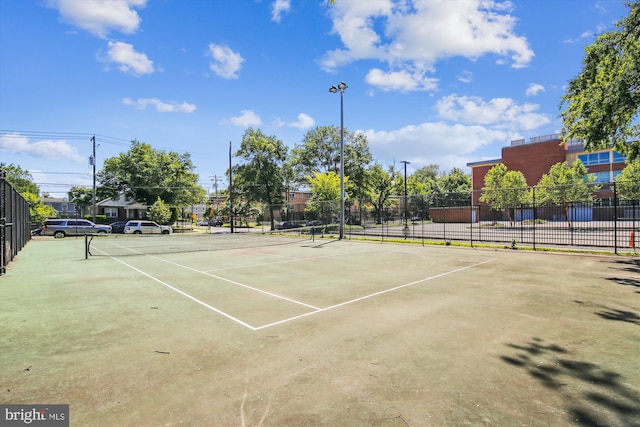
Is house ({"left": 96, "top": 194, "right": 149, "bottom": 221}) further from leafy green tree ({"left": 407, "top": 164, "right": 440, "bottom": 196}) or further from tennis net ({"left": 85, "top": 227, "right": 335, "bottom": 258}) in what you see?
leafy green tree ({"left": 407, "top": 164, "right": 440, "bottom": 196})

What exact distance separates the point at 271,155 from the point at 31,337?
47.3 metres

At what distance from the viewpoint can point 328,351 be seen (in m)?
4.57

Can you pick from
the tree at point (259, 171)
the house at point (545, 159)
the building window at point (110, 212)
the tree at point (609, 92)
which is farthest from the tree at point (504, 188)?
the building window at point (110, 212)

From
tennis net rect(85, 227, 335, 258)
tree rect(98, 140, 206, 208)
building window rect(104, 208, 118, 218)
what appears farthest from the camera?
building window rect(104, 208, 118, 218)

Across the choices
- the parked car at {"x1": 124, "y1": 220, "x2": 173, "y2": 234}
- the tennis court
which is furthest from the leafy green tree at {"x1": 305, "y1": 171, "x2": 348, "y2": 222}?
the tennis court

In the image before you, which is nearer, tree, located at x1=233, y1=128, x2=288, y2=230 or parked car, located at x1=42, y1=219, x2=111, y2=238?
parked car, located at x1=42, y1=219, x2=111, y2=238

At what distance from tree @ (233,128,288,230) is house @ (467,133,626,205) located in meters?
33.9

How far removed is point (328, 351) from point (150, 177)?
2143 inches

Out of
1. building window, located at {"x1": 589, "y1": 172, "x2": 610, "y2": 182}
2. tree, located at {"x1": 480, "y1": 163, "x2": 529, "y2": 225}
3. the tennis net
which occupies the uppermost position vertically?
building window, located at {"x1": 589, "y1": 172, "x2": 610, "y2": 182}

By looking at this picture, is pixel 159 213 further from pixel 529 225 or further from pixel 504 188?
pixel 504 188

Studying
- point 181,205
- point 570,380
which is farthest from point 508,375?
point 181,205

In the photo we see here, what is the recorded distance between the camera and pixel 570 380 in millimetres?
3701

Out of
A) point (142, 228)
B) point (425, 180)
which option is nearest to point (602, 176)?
point (425, 180)

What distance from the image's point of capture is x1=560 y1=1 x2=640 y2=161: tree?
1184 cm
